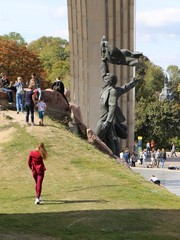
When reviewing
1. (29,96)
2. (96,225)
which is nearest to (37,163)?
(96,225)

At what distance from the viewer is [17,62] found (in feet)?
240

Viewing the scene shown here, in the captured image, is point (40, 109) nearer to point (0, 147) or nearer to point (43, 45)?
point (0, 147)

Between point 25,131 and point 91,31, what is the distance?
3507 centimetres

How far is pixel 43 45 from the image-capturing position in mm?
121000

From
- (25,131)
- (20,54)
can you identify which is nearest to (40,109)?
(25,131)

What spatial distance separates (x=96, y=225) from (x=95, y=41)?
4558cm

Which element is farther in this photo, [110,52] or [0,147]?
[110,52]

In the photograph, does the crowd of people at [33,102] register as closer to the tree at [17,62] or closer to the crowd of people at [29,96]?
the crowd of people at [29,96]

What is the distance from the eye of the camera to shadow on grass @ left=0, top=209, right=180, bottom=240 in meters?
12.2

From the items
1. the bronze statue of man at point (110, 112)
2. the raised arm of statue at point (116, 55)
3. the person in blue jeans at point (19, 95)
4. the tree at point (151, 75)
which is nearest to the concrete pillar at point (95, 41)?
the raised arm of statue at point (116, 55)

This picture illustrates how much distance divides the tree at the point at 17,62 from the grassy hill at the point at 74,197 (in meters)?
47.6

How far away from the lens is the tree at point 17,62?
7256 centimetres

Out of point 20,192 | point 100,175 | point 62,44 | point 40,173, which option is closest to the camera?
point 40,173

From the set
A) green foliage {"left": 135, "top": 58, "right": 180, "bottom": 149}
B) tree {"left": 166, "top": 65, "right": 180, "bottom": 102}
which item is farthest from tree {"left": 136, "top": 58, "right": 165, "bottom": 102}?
green foliage {"left": 135, "top": 58, "right": 180, "bottom": 149}
